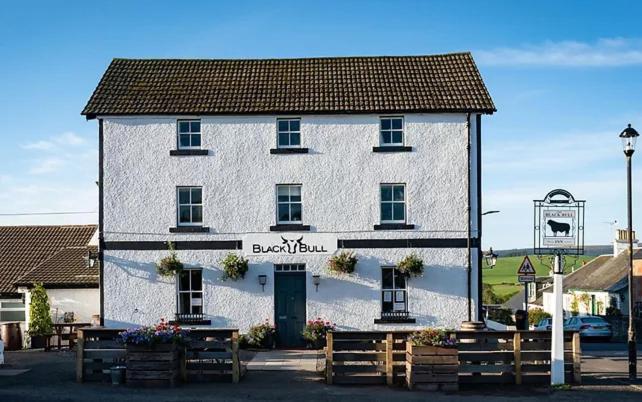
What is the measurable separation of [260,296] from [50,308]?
8.97 m

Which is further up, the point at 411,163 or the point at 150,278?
the point at 411,163

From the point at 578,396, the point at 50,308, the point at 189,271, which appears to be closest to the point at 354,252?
the point at 189,271

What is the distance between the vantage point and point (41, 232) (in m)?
35.0

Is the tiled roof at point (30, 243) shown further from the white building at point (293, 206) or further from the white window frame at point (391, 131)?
the white window frame at point (391, 131)

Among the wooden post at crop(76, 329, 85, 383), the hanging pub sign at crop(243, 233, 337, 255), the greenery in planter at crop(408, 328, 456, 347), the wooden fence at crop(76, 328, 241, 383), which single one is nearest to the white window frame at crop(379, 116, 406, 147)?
the hanging pub sign at crop(243, 233, 337, 255)

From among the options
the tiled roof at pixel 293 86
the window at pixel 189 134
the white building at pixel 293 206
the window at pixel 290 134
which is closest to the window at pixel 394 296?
the white building at pixel 293 206

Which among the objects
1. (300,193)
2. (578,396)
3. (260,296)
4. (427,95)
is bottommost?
(578,396)

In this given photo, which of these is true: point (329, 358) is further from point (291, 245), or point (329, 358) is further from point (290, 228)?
point (290, 228)

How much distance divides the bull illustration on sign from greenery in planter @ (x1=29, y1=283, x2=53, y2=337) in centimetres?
1617

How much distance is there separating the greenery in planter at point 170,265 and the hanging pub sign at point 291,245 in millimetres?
1945

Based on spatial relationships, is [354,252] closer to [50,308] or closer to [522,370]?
[522,370]

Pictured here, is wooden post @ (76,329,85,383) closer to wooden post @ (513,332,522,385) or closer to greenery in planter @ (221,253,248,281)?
greenery in planter @ (221,253,248,281)

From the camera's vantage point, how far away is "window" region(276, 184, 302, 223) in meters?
24.2

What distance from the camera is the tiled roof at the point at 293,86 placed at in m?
24.3
